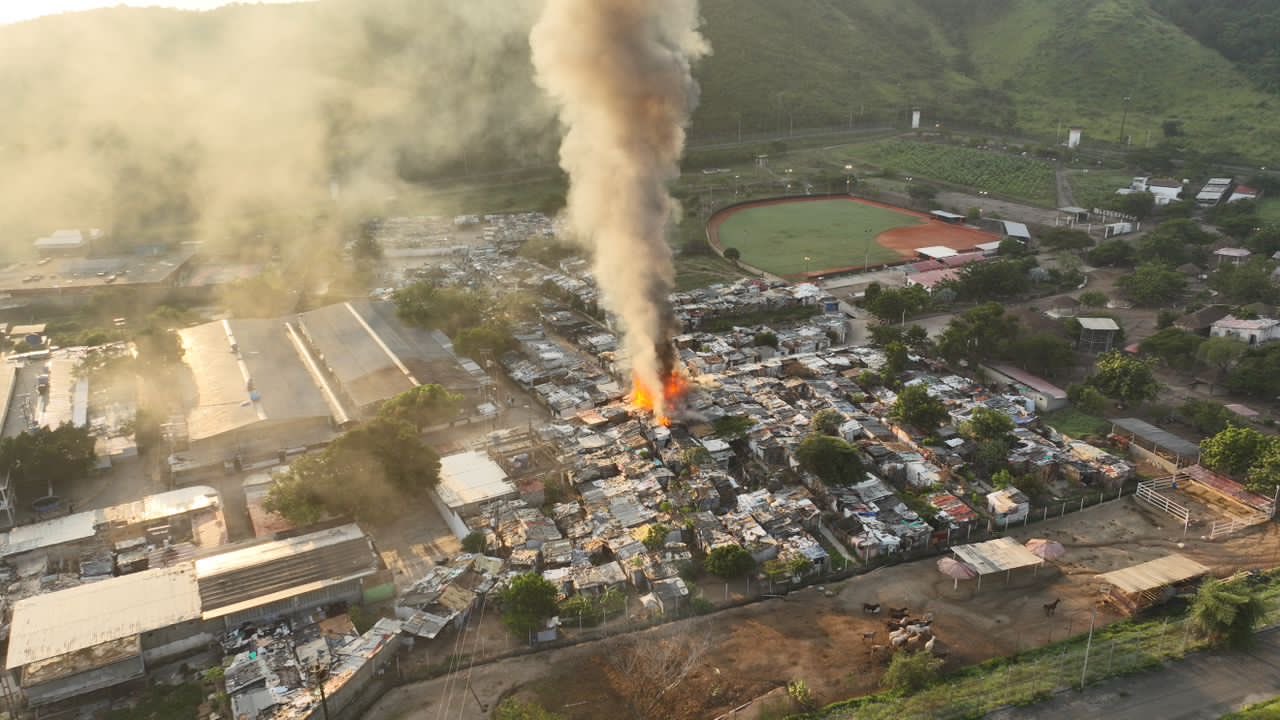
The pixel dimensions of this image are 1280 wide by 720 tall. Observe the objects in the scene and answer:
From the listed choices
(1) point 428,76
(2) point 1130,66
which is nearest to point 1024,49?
(2) point 1130,66

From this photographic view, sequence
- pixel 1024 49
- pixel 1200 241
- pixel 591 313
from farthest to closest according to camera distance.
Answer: pixel 1024 49 < pixel 1200 241 < pixel 591 313

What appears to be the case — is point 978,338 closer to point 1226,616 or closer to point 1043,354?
point 1043,354

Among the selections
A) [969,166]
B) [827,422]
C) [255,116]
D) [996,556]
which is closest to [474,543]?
[827,422]

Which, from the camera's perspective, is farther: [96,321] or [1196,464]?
[96,321]

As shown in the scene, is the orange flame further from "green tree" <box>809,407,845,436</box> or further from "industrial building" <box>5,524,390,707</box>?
"industrial building" <box>5,524,390,707</box>

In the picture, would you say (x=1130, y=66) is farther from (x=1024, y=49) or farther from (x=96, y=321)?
(x=96, y=321)

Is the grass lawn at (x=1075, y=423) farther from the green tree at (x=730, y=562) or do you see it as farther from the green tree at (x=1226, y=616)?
the green tree at (x=730, y=562)

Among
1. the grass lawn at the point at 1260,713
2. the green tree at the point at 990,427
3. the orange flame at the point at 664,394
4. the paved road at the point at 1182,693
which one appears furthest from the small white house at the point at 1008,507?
the orange flame at the point at 664,394
